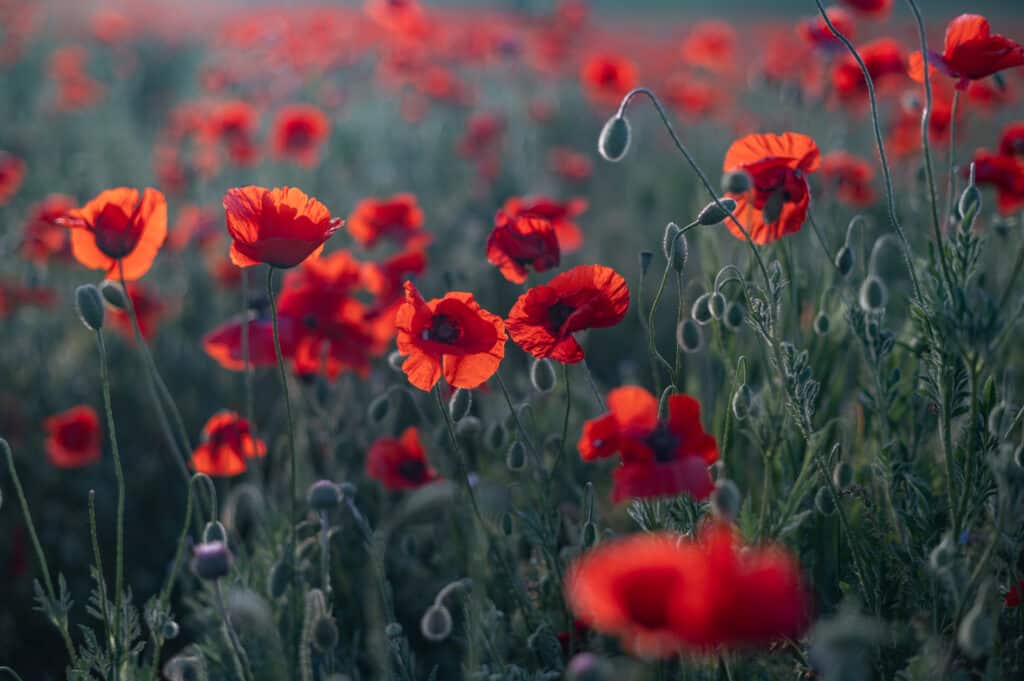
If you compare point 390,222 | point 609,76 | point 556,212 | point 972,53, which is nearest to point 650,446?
point 972,53

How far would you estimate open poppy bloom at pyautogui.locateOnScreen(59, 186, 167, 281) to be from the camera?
6.61 feet

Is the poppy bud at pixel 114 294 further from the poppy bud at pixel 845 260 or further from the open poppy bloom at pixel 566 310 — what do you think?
the poppy bud at pixel 845 260

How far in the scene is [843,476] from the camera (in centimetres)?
174

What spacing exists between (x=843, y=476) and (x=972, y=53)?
90 centimetres

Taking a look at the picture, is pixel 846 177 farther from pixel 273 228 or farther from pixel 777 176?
pixel 273 228

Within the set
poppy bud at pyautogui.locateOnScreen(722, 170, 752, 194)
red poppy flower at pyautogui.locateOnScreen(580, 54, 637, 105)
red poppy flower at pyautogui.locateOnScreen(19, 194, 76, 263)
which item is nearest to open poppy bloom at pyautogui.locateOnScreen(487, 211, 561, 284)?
poppy bud at pyautogui.locateOnScreen(722, 170, 752, 194)

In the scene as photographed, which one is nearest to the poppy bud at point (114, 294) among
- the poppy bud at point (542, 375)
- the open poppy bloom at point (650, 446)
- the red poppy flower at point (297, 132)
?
the poppy bud at point (542, 375)

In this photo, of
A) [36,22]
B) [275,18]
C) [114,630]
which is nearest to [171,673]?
[114,630]

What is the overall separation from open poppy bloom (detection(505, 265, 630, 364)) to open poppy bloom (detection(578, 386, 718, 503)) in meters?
0.30

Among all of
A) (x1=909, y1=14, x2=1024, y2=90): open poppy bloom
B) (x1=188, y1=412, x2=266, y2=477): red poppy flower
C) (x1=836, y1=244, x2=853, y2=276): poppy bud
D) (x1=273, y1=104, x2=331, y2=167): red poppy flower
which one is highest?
(x1=909, y1=14, x2=1024, y2=90): open poppy bloom

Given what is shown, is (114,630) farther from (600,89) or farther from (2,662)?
(600,89)

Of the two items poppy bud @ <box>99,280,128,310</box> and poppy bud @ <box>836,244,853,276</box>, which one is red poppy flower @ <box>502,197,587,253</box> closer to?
poppy bud @ <box>836,244,853,276</box>

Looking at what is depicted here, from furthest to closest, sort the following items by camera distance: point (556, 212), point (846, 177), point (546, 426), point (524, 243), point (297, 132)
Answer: point (297, 132), point (846, 177), point (546, 426), point (556, 212), point (524, 243)

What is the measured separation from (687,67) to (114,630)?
9.39 meters
